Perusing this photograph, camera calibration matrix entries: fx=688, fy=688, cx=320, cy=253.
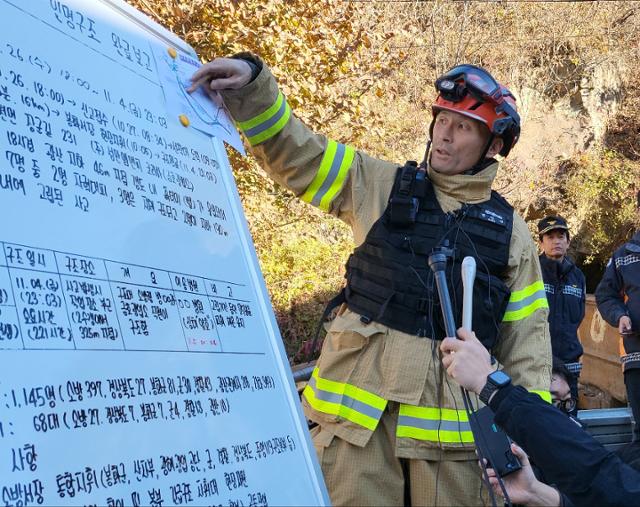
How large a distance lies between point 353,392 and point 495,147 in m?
1.26

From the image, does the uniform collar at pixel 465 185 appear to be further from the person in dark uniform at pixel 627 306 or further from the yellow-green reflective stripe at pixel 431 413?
the person in dark uniform at pixel 627 306

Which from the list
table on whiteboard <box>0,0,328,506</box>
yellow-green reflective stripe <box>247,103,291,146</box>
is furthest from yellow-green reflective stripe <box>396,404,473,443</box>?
yellow-green reflective stripe <box>247,103,291,146</box>

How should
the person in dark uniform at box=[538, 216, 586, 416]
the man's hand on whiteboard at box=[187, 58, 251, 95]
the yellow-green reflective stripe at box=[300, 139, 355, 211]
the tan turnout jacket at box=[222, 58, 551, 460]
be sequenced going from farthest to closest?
the person in dark uniform at box=[538, 216, 586, 416]
the yellow-green reflective stripe at box=[300, 139, 355, 211]
the tan turnout jacket at box=[222, 58, 551, 460]
the man's hand on whiteboard at box=[187, 58, 251, 95]

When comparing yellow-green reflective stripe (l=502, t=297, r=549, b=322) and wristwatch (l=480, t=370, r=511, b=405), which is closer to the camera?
wristwatch (l=480, t=370, r=511, b=405)

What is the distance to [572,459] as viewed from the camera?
185 centimetres

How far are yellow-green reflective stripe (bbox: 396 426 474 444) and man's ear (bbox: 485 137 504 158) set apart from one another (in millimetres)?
1205

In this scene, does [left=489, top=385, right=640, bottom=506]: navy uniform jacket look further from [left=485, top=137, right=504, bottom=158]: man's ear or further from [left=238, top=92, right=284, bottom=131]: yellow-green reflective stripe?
[left=485, top=137, right=504, bottom=158]: man's ear

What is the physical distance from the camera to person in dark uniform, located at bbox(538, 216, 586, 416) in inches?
248

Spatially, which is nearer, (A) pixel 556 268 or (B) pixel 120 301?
(B) pixel 120 301

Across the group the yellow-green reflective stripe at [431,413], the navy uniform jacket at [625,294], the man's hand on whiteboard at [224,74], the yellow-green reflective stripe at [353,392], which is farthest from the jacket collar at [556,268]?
the man's hand on whiteboard at [224,74]

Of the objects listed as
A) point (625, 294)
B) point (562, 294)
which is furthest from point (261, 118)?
point (562, 294)

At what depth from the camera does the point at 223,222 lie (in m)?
1.91

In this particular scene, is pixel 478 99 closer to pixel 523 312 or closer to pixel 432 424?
pixel 523 312

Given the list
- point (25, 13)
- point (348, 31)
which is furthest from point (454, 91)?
point (348, 31)
